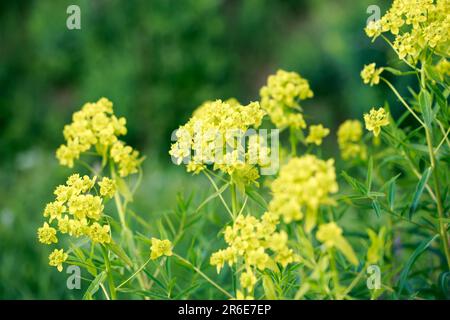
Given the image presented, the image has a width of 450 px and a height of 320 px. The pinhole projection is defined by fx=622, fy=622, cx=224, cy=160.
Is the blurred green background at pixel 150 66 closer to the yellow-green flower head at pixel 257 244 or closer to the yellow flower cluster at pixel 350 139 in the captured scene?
the yellow flower cluster at pixel 350 139

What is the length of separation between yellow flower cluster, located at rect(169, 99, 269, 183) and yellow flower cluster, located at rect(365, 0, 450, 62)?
14.7 inches

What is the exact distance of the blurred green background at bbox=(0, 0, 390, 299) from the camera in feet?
18.3

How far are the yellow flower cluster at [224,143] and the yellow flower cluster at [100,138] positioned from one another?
0.32m

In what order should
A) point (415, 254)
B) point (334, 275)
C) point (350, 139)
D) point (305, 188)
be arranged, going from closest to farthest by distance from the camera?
point (305, 188) → point (334, 275) → point (415, 254) → point (350, 139)

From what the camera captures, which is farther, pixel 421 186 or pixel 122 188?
pixel 122 188

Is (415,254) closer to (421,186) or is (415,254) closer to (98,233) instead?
(421,186)

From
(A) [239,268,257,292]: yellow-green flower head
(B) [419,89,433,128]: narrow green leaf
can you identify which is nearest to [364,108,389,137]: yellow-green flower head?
(B) [419,89,433,128]: narrow green leaf

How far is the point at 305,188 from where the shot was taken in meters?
1.08

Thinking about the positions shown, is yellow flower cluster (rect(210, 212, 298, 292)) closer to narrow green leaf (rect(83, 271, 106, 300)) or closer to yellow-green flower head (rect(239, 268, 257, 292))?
yellow-green flower head (rect(239, 268, 257, 292))

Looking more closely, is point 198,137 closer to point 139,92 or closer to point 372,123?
point 372,123

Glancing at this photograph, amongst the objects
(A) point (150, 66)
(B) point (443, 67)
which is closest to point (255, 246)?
(B) point (443, 67)

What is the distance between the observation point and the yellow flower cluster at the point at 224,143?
1.34 metres

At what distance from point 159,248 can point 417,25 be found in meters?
0.79

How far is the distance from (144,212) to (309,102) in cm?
287
